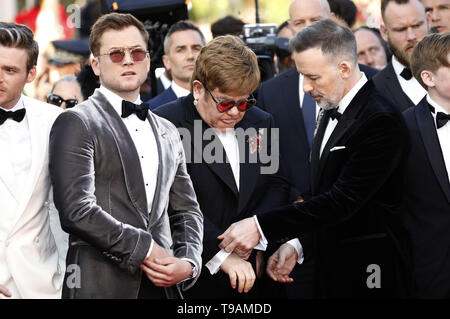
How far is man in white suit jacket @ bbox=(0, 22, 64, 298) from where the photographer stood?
339 cm

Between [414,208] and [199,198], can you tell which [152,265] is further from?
[414,208]

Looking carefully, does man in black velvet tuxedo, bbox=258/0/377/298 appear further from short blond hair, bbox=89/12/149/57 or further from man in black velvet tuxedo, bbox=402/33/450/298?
short blond hair, bbox=89/12/149/57

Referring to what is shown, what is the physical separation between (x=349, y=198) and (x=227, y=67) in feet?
3.02

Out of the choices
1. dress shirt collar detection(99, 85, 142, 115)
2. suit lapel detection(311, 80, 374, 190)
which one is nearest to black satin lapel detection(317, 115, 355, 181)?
suit lapel detection(311, 80, 374, 190)

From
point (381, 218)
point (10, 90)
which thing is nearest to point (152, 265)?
point (10, 90)

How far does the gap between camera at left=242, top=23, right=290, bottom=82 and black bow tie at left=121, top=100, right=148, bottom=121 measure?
7.98ft

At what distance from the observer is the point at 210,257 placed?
401 cm

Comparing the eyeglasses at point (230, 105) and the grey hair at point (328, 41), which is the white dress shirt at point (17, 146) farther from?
the grey hair at point (328, 41)

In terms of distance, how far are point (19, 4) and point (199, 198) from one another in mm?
17626

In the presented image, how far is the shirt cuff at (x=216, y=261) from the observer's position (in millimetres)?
3954

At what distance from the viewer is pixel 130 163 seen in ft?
11.2

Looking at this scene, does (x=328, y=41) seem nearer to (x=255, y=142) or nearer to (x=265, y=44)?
(x=255, y=142)

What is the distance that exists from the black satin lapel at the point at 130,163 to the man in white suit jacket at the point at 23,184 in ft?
1.13

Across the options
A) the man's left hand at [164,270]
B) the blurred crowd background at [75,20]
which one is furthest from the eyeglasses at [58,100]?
the man's left hand at [164,270]
